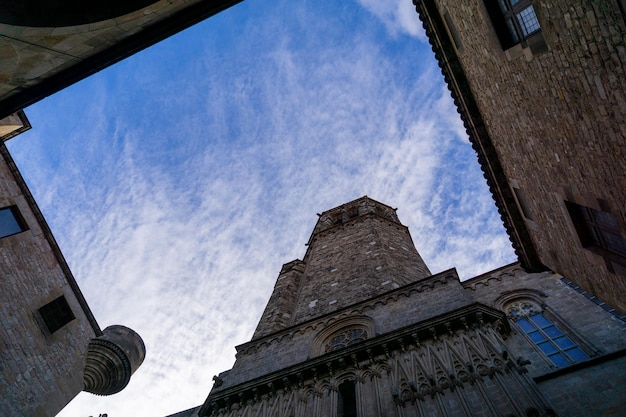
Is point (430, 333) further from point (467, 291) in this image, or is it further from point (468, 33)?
point (468, 33)

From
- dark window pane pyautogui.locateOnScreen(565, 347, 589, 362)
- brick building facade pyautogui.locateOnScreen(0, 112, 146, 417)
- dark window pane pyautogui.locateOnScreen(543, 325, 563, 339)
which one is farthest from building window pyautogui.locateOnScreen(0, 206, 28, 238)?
dark window pane pyautogui.locateOnScreen(543, 325, 563, 339)

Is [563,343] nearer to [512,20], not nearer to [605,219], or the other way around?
[605,219]

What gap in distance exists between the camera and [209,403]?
13258mm

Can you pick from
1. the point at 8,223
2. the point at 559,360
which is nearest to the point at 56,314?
the point at 8,223

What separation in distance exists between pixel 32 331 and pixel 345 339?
9.39m

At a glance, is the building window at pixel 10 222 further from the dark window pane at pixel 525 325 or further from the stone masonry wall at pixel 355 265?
the dark window pane at pixel 525 325

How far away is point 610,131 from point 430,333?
837 cm

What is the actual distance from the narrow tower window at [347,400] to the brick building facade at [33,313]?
263 inches

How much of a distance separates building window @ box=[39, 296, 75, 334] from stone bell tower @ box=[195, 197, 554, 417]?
5061mm

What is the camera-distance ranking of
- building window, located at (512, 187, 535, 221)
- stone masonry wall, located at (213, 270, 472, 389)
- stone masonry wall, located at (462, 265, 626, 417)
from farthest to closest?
1. stone masonry wall, located at (213, 270, 472, 389)
2. building window, located at (512, 187, 535, 221)
3. stone masonry wall, located at (462, 265, 626, 417)

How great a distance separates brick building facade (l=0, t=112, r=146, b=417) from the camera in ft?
29.0

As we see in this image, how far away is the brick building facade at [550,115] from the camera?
4.79m

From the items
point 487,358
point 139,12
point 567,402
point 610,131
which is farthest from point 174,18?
point 567,402

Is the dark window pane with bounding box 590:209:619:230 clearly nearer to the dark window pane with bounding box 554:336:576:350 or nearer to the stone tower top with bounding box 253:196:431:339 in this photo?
the dark window pane with bounding box 554:336:576:350
